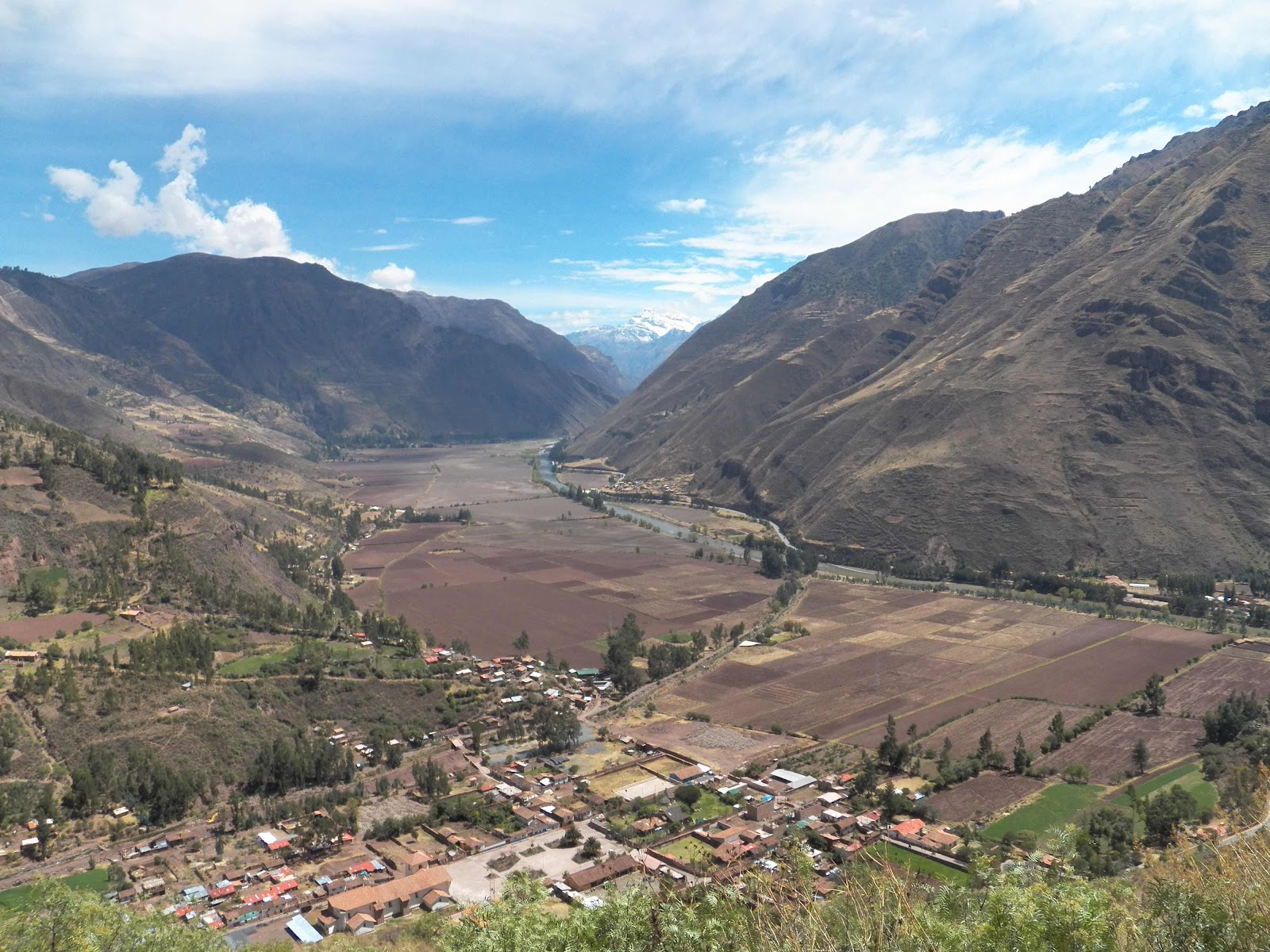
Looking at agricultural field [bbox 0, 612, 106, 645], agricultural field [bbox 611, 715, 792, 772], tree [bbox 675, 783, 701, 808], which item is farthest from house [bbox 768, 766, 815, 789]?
agricultural field [bbox 0, 612, 106, 645]

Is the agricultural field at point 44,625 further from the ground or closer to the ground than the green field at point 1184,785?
further from the ground

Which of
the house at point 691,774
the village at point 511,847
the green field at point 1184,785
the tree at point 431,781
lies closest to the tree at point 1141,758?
the green field at point 1184,785

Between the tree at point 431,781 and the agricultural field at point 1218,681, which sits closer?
the tree at point 431,781

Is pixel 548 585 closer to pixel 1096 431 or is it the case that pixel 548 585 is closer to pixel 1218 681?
pixel 1218 681

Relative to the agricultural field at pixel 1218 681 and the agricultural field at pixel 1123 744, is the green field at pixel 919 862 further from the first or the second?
the agricultural field at pixel 1218 681

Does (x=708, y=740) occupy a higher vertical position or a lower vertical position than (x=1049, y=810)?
lower

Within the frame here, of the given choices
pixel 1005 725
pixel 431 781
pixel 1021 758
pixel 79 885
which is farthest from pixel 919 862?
pixel 79 885
